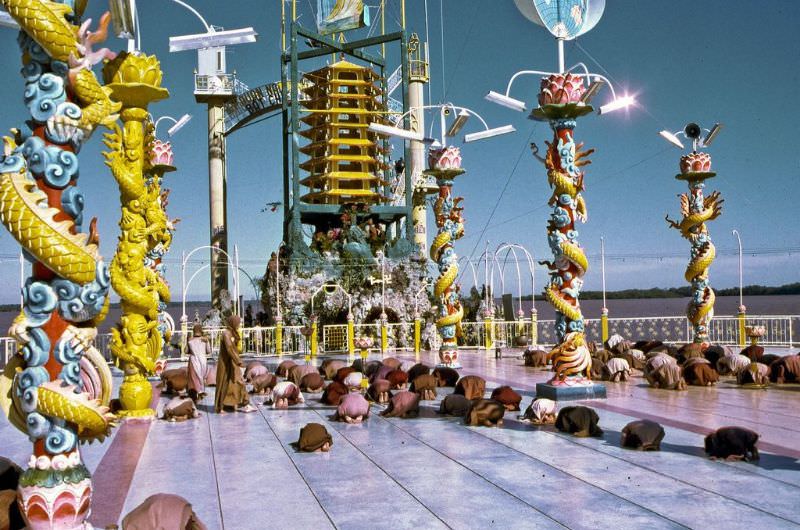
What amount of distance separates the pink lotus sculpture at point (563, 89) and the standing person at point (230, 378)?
7.43 m

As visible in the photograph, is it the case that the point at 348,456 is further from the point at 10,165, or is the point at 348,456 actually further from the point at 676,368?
the point at 676,368

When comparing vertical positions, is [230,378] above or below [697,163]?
below

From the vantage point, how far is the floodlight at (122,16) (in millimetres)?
8602

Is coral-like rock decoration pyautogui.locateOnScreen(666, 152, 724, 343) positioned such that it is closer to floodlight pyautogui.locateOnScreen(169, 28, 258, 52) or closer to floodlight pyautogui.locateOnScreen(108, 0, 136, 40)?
floodlight pyautogui.locateOnScreen(169, 28, 258, 52)

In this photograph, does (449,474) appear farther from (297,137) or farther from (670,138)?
(297,137)

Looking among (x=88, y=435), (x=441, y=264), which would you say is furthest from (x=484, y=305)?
(x=88, y=435)

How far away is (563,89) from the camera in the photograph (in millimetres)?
14594

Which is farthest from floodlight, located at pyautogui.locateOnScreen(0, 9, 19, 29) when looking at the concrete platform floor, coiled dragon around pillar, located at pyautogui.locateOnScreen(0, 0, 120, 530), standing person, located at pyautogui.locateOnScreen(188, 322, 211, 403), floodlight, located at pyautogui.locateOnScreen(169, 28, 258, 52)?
standing person, located at pyautogui.locateOnScreen(188, 322, 211, 403)

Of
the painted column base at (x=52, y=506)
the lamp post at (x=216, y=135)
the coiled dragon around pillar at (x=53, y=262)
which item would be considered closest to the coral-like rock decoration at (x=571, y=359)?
the coiled dragon around pillar at (x=53, y=262)

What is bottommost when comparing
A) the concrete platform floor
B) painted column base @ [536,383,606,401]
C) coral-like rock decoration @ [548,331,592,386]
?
the concrete platform floor

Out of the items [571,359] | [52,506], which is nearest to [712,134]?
[571,359]

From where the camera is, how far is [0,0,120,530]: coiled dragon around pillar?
6.07 metres

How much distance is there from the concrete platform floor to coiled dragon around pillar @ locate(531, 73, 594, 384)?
1.24 metres

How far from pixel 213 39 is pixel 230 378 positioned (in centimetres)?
628
